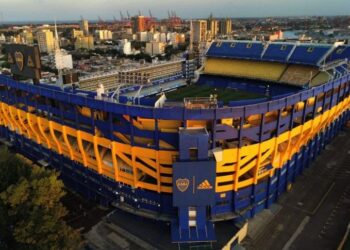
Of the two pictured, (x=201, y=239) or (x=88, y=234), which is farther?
(x=88, y=234)

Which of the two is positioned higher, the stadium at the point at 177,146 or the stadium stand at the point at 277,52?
the stadium stand at the point at 277,52

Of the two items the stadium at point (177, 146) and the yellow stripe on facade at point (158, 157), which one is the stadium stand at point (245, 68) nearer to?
the stadium at point (177, 146)

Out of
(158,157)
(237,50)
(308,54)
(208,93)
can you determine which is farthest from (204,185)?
(237,50)

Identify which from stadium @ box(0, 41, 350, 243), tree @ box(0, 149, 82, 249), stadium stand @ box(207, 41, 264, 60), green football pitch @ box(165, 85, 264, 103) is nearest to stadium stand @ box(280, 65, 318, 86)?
green football pitch @ box(165, 85, 264, 103)

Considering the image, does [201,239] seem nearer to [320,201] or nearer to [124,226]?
[124,226]

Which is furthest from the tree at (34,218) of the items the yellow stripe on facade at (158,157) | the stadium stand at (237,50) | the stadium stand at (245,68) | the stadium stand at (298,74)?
the stadium stand at (237,50)

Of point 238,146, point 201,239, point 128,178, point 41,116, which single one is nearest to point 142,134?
point 128,178

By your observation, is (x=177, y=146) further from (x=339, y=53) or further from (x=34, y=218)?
(x=339, y=53)
